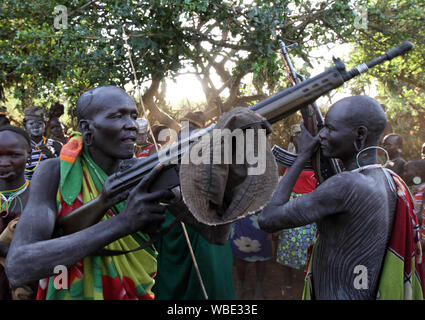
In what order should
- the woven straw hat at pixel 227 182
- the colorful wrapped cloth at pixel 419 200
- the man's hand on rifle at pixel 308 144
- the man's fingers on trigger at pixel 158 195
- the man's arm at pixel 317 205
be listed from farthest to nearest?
the colorful wrapped cloth at pixel 419 200
the man's hand on rifle at pixel 308 144
the man's arm at pixel 317 205
the man's fingers on trigger at pixel 158 195
the woven straw hat at pixel 227 182

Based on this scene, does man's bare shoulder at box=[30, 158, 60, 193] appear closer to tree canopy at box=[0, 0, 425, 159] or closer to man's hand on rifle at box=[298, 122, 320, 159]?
man's hand on rifle at box=[298, 122, 320, 159]

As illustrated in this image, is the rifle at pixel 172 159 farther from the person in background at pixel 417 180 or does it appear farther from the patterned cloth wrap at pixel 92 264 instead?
the person in background at pixel 417 180

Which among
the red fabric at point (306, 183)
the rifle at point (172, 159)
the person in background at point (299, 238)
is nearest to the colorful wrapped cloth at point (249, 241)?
the person in background at point (299, 238)

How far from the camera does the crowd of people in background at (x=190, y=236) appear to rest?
9.62ft

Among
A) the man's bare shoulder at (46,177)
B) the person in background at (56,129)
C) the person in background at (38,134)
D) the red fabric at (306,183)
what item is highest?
the person in background at (56,129)

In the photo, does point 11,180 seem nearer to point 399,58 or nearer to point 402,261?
point 402,261

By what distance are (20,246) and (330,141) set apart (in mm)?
1815

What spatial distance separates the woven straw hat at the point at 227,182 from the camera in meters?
1.50

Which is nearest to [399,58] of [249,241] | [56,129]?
[249,241]

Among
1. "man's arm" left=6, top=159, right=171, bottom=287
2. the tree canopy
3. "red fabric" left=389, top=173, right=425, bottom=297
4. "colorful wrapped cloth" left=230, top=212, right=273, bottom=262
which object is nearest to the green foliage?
the tree canopy

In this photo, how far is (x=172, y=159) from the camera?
5.43ft

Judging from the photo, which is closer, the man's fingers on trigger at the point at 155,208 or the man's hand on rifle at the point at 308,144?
the man's fingers on trigger at the point at 155,208

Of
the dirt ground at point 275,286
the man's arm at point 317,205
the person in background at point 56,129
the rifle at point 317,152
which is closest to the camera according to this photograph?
the man's arm at point 317,205

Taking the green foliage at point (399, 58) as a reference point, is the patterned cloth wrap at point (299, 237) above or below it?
below
